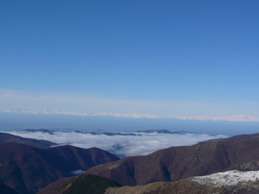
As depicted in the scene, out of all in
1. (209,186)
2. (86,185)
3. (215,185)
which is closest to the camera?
(215,185)

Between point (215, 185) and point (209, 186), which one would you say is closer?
point (215, 185)

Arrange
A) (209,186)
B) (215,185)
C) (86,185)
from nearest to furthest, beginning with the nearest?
(215,185), (209,186), (86,185)

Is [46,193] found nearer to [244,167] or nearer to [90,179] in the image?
[90,179]

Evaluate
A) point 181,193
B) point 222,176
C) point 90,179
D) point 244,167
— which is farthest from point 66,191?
point 244,167

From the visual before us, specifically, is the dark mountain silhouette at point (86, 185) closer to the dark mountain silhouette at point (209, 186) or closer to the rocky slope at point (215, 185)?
the dark mountain silhouette at point (209, 186)

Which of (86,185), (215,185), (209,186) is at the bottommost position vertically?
(86,185)

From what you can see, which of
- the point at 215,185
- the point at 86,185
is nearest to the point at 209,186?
the point at 215,185

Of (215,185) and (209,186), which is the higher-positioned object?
(215,185)

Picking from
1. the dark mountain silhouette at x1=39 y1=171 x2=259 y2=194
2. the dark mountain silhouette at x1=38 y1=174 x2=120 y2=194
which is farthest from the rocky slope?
the dark mountain silhouette at x1=38 y1=174 x2=120 y2=194

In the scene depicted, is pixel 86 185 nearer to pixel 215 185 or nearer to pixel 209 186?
pixel 209 186

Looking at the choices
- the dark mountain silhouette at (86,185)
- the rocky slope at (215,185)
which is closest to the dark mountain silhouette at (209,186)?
the rocky slope at (215,185)

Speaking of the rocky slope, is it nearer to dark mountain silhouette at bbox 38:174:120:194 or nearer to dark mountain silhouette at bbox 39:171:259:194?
dark mountain silhouette at bbox 39:171:259:194
